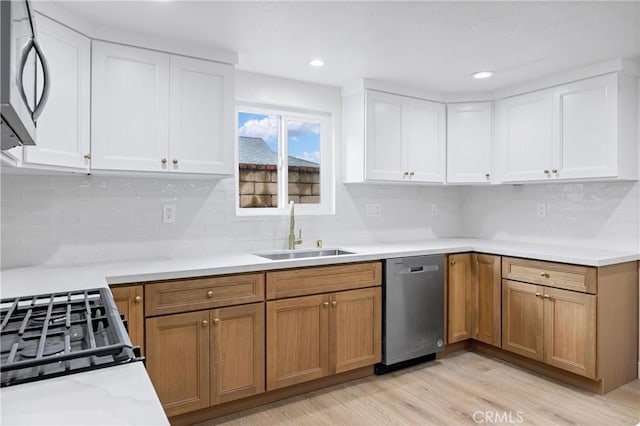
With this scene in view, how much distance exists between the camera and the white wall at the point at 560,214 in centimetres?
313

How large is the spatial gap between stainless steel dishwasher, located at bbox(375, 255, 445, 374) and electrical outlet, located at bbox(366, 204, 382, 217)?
2.43ft

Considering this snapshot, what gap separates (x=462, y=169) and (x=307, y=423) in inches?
99.0

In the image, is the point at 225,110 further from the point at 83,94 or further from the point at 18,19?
the point at 18,19

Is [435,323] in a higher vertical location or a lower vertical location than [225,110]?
lower

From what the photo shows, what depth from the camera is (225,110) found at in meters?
2.73

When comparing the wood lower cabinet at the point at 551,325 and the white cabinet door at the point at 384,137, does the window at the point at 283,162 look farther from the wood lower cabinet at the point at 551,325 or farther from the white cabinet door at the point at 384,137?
the wood lower cabinet at the point at 551,325

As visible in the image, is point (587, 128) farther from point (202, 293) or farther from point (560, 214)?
point (202, 293)

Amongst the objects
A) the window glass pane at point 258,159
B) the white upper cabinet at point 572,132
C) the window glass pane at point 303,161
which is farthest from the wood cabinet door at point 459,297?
the window glass pane at point 258,159

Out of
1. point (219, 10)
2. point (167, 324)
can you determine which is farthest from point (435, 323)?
point (219, 10)

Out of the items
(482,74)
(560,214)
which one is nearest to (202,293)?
(482,74)

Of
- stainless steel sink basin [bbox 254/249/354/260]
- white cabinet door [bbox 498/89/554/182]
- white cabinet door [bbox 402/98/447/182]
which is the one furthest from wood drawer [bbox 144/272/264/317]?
white cabinet door [bbox 498/89/554/182]

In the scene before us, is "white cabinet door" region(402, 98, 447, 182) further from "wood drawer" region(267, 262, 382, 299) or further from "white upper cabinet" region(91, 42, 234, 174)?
"white upper cabinet" region(91, 42, 234, 174)

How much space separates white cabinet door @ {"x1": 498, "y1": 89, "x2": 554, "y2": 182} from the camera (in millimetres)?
3332

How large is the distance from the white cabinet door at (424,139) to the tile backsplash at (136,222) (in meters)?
0.45
